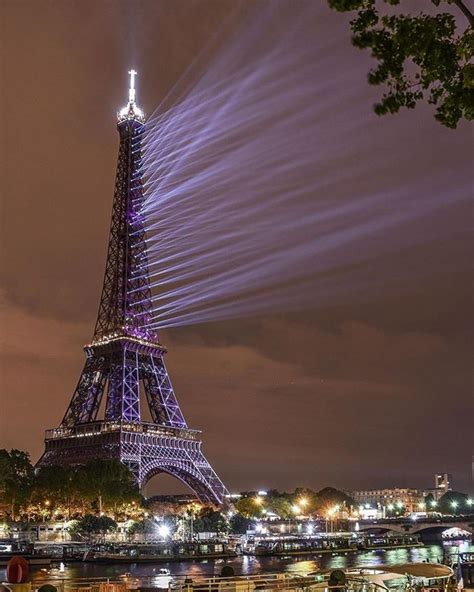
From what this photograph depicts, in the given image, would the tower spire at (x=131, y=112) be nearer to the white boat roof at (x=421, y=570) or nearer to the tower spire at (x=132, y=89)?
the tower spire at (x=132, y=89)

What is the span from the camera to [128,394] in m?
103

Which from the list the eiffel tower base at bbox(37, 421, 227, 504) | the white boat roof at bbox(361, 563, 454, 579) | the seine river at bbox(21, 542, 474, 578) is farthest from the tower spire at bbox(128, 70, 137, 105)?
the white boat roof at bbox(361, 563, 454, 579)

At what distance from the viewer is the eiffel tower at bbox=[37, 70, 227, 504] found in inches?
3912

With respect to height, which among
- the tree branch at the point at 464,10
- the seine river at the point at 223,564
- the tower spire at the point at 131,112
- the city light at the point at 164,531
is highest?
the tower spire at the point at 131,112

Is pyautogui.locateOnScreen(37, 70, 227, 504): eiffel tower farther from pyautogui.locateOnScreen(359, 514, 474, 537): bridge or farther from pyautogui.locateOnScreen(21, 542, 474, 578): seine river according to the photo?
pyautogui.locateOnScreen(359, 514, 474, 537): bridge

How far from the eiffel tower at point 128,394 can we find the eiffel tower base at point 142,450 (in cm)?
13

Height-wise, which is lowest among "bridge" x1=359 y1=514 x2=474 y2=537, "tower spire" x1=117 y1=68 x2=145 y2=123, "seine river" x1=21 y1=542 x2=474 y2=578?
"seine river" x1=21 y1=542 x2=474 y2=578

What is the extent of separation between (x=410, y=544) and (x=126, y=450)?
4525cm

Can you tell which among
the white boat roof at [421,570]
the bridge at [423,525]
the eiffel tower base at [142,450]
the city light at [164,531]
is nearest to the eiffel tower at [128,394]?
the eiffel tower base at [142,450]

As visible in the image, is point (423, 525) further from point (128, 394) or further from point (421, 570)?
point (421, 570)

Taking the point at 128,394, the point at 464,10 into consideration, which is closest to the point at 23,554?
the point at 128,394

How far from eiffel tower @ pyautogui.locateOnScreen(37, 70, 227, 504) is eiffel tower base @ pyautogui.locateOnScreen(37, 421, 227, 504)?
133 mm

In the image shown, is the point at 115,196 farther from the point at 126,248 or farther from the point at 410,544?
the point at 410,544

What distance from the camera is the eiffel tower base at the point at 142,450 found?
321ft
